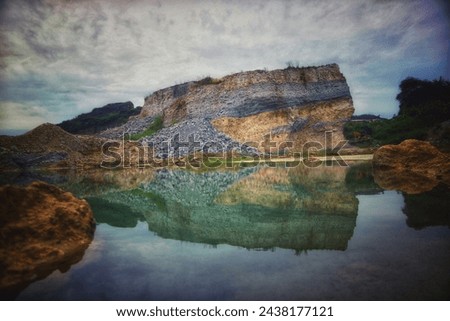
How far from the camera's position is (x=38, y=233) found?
13.7ft

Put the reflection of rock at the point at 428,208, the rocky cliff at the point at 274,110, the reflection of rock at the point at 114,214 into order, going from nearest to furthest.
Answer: the reflection of rock at the point at 428,208
the reflection of rock at the point at 114,214
the rocky cliff at the point at 274,110

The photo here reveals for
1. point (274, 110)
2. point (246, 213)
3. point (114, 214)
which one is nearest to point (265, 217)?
point (246, 213)

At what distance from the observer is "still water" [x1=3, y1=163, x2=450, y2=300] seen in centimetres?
304

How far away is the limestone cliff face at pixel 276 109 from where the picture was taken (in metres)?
32.1

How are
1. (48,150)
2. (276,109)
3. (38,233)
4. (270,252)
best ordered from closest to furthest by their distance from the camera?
(270,252), (38,233), (48,150), (276,109)

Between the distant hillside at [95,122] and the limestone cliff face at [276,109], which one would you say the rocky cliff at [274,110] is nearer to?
the limestone cliff face at [276,109]

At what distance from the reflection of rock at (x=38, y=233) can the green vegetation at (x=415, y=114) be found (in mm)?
22539

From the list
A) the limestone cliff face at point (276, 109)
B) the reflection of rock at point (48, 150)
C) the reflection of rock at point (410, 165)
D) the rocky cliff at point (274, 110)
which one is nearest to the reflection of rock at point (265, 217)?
the reflection of rock at point (410, 165)

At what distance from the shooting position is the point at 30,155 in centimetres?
2280

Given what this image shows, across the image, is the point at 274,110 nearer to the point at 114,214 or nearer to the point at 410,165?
the point at 410,165

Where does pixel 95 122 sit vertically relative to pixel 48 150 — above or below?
above

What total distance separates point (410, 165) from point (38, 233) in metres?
13.1

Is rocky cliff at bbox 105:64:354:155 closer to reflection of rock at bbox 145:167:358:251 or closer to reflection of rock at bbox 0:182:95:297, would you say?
reflection of rock at bbox 145:167:358:251
